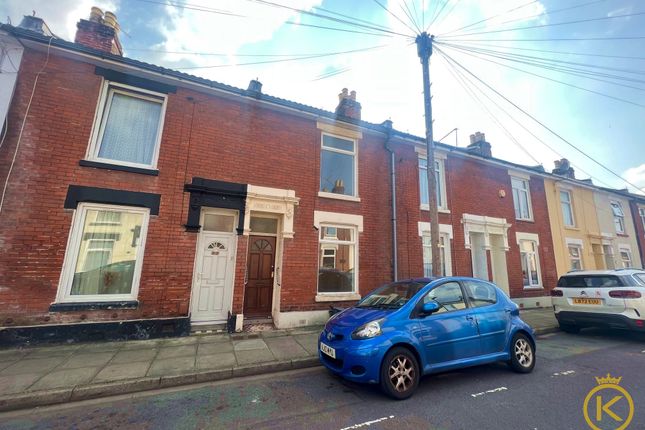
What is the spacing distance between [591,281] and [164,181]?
447 inches

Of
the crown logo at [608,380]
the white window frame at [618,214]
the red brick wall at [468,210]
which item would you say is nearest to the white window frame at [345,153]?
the red brick wall at [468,210]

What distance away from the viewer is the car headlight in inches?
155

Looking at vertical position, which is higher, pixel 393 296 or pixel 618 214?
pixel 618 214

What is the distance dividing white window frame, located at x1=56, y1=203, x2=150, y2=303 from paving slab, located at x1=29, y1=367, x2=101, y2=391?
1829 mm

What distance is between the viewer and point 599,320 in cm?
693

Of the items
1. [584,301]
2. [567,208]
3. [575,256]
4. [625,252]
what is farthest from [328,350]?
[625,252]

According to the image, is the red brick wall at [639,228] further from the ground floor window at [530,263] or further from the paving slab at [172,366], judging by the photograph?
the paving slab at [172,366]

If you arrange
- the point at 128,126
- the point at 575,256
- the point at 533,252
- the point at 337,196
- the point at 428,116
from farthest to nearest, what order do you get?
1. the point at 575,256
2. the point at 533,252
3. the point at 337,196
4. the point at 428,116
5. the point at 128,126

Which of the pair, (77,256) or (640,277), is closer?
(77,256)

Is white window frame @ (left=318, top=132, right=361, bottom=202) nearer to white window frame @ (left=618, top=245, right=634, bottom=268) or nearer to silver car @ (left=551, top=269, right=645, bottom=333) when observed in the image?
silver car @ (left=551, top=269, right=645, bottom=333)

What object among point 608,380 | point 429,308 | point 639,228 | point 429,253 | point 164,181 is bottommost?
point 608,380

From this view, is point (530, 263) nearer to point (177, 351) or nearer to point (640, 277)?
point (640, 277)

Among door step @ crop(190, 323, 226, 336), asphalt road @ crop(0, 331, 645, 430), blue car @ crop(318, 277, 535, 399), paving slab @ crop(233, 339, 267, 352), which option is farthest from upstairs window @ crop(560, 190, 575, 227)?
A: door step @ crop(190, 323, 226, 336)

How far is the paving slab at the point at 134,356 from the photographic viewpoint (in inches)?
192
